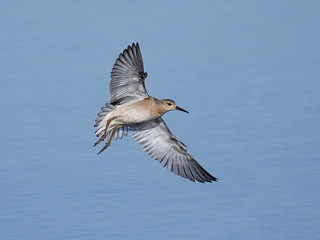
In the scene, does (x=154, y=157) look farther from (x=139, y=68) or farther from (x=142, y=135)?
(x=139, y=68)

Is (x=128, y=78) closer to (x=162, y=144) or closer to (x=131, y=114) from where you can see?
(x=131, y=114)

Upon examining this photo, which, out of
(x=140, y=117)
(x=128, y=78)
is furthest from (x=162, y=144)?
(x=128, y=78)

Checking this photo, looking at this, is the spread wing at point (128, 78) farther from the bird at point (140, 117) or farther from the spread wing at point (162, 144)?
the spread wing at point (162, 144)

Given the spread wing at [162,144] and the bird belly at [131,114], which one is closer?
the bird belly at [131,114]

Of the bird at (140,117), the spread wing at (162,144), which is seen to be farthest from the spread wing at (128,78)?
the spread wing at (162,144)

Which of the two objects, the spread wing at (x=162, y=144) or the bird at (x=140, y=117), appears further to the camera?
the spread wing at (x=162, y=144)

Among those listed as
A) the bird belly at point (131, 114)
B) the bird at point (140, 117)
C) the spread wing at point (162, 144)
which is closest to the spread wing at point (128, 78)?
the bird at point (140, 117)

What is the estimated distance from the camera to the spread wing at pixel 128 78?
14.7 meters

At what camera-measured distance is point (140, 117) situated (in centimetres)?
1476

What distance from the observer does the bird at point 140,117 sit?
1477 centimetres

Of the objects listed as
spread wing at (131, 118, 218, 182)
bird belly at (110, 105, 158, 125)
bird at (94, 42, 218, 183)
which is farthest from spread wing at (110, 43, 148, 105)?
spread wing at (131, 118, 218, 182)

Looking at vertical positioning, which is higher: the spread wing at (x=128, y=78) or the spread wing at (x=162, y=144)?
the spread wing at (x=128, y=78)

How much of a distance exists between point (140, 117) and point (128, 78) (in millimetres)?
514

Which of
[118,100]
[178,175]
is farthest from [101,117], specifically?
[178,175]
